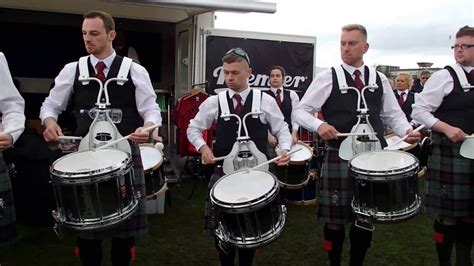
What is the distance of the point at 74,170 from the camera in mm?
2188

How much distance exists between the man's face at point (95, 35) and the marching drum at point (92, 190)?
1.86ft

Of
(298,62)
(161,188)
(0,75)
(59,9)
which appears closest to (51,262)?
(161,188)

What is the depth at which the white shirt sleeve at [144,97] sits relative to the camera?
8.37 ft

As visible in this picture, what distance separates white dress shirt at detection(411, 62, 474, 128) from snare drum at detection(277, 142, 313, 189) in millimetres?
1738

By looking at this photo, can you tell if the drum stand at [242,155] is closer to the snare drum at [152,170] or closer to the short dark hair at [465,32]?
the snare drum at [152,170]

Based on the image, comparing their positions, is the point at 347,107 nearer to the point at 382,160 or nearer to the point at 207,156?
the point at 382,160

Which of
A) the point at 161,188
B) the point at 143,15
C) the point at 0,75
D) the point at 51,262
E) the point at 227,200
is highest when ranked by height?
the point at 143,15

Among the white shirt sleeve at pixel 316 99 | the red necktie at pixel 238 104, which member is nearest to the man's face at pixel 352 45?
the white shirt sleeve at pixel 316 99

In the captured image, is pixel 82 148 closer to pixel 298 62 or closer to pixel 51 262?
pixel 51 262

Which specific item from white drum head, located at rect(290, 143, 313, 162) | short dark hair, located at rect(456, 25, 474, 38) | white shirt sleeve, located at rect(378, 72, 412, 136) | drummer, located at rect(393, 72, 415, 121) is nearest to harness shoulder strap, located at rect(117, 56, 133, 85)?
white shirt sleeve, located at rect(378, 72, 412, 136)

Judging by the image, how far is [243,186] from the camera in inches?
98.3

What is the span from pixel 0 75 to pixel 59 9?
3596mm

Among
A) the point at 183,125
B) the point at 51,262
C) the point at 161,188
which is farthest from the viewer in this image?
the point at 183,125

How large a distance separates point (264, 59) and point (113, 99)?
169 inches
